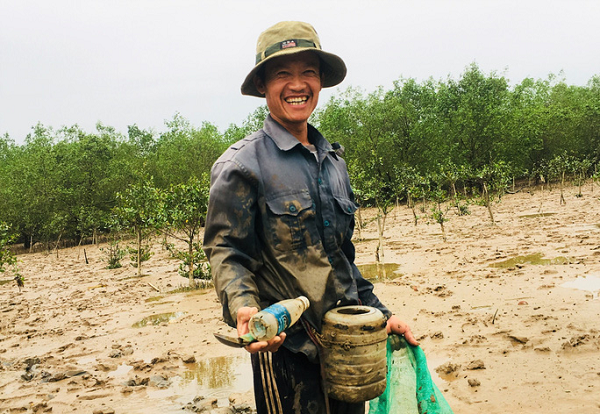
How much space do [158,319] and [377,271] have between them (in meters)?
5.54

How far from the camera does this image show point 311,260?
195 centimetres

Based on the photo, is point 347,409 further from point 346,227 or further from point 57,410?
point 57,410

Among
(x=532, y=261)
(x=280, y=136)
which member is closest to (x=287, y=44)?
(x=280, y=136)

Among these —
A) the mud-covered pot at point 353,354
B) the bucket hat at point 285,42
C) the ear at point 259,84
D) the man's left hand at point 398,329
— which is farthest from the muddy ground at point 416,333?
the bucket hat at point 285,42


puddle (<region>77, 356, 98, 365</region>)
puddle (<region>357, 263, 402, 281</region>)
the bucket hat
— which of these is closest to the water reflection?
puddle (<region>77, 356, 98, 365</region>)

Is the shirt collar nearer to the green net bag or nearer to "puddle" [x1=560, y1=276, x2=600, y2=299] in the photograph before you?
the green net bag

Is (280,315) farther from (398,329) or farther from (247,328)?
(398,329)

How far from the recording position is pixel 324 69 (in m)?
2.38

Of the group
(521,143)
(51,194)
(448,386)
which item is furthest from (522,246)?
(51,194)

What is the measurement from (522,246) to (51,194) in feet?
91.0

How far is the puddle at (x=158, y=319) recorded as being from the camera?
883cm

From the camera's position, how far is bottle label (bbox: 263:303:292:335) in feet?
A: 5.18

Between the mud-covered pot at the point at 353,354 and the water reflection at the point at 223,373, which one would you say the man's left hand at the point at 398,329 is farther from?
the water reflection at the point at 223,373

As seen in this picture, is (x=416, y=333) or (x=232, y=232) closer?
(x=232, y=232)
